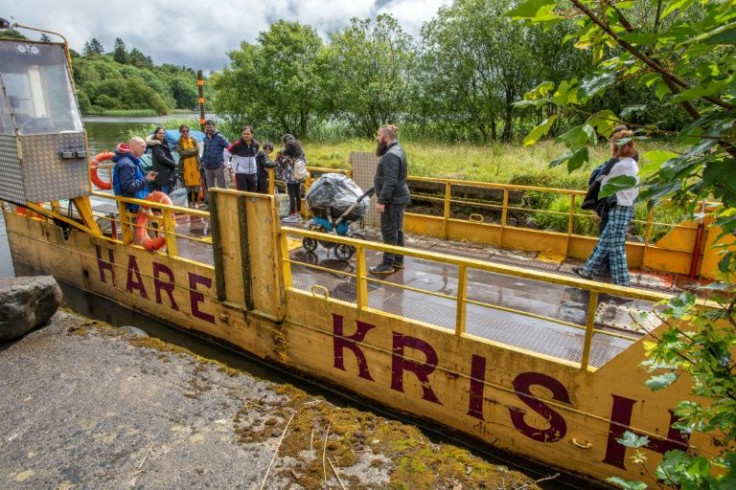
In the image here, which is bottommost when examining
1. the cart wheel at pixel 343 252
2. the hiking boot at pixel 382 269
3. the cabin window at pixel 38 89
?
the hiking boot at pixel 382 269

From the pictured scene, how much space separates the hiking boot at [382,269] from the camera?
6701mm

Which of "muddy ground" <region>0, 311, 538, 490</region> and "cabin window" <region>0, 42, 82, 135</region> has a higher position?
"cabin window" <region>0, 42, 82, 135</region>

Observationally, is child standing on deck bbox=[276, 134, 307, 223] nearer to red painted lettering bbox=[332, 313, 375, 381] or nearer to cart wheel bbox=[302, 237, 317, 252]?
cart wheel bbox=[302, 237, 317, 252]

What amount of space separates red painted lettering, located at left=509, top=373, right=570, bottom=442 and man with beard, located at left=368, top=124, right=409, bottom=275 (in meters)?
2.77

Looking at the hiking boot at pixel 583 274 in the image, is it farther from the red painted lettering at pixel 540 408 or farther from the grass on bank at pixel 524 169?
the red painted lettering at pixel 540 408

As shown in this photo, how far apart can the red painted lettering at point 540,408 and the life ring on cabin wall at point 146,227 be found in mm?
5176

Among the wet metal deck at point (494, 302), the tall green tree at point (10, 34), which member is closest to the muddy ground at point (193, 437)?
the wet metal deck at point (494, 302)

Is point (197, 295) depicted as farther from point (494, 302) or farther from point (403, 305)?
point (494, 302)

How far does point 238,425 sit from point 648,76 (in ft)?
11.2

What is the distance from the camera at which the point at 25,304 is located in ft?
17.7

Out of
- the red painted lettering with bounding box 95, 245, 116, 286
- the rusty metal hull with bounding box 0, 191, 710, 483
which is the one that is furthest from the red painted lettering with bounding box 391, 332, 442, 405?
the red painted lettering with bounding box 95, 245, 116, 286

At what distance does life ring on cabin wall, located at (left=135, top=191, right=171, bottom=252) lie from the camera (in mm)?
7074

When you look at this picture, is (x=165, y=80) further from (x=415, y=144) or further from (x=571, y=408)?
(x=571, y=408)

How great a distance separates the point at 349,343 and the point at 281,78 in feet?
75.7
